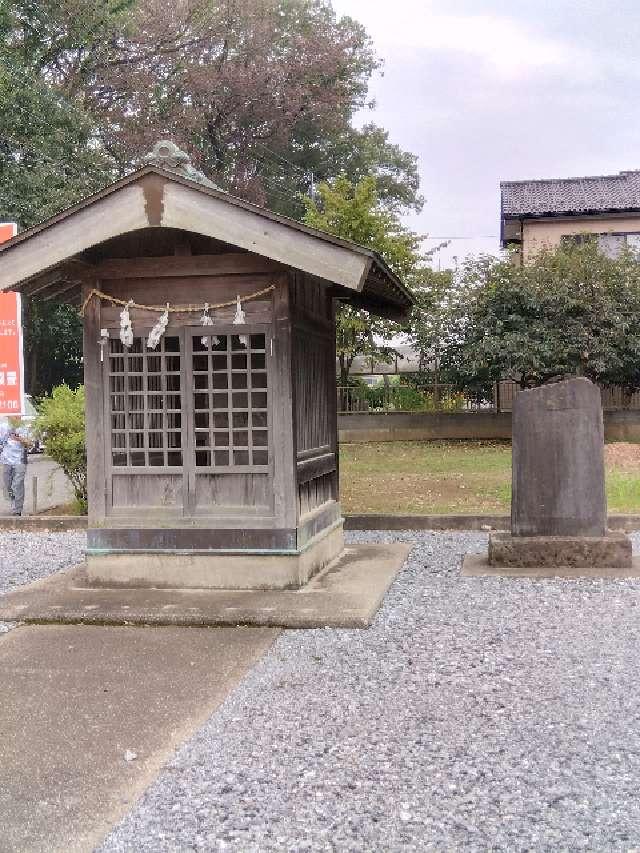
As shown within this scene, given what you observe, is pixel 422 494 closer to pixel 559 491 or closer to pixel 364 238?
pixel 559 491

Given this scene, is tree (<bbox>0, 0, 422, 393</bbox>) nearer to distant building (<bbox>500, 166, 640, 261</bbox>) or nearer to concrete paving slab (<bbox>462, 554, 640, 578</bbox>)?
distant building (<bbox>500, 166, 640, 261</bbox>)

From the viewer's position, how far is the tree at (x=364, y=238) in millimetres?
22219

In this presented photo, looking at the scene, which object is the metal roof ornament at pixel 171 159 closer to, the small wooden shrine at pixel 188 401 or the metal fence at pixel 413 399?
the small wooden shrine at pixel 188 401

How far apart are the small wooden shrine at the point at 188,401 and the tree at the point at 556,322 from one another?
540 inches

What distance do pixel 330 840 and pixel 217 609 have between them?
3478 millimetres

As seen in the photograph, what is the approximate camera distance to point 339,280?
6.63 metres

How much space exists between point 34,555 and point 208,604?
12.2 ft

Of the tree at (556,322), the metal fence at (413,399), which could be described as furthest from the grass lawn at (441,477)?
the tree at (556,322)

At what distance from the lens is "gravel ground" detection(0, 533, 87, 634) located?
8.60 metres

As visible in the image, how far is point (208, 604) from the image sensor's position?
6.82 metres

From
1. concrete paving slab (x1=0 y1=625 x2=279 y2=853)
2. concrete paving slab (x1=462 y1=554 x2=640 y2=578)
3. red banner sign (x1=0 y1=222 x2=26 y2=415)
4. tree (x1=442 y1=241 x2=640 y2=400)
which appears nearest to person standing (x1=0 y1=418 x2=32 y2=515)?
red banner sign (x1=0 y1=222 x2=26 y2=415)

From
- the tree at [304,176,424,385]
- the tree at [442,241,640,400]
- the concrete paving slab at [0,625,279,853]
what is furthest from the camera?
the tree at [304,176,424,385]

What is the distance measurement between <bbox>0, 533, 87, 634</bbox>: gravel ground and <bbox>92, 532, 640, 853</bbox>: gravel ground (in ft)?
11.9

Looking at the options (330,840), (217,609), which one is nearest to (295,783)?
(330,840)
